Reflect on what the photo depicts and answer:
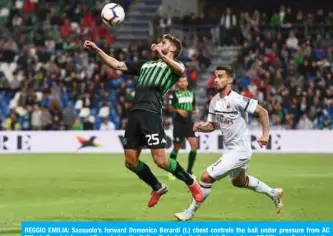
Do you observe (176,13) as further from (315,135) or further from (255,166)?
(255,166)

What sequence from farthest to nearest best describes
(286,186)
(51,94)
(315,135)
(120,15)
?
1. (51,94)
2. (315,135)
3. (286,186)
4. (120,15)

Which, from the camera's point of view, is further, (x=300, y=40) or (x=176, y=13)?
(x=176, y=13)

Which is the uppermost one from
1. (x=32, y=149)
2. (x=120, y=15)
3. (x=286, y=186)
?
(x=120, y=15)

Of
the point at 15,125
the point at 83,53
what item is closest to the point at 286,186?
the point at 15,125

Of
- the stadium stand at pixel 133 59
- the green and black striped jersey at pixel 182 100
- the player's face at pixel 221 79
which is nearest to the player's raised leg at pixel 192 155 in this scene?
the green and black striped jersey at pixel 182 100

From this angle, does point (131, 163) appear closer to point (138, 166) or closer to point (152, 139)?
point (138, 166)

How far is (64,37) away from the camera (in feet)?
116

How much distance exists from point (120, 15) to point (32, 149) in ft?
56.0

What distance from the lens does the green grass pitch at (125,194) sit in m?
13.0

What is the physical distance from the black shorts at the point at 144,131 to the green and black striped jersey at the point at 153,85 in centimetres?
9

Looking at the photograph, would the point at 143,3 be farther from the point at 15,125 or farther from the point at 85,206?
the point at 85,206

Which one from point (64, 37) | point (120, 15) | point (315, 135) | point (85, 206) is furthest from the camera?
point (64, 37)

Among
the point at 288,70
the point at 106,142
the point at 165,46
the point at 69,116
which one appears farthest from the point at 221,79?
the point at 288,70

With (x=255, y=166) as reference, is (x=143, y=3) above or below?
above
